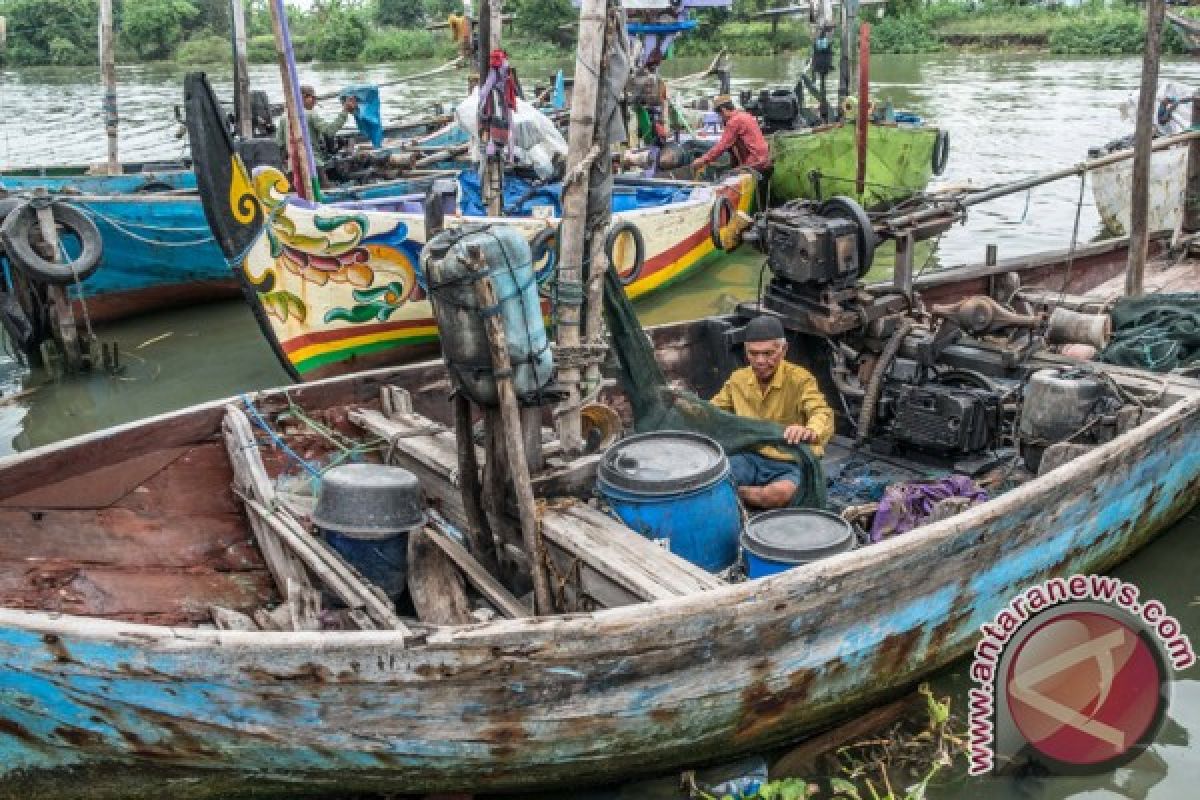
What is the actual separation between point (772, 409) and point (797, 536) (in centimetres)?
107

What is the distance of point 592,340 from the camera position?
4172 mm

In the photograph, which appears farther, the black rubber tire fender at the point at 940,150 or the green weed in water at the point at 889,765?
the black rubber tire fender at the point at 940,150

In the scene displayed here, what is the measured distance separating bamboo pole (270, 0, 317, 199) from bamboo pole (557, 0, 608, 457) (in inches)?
191

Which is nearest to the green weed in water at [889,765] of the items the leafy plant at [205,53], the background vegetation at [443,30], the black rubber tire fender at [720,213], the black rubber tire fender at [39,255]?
the black rubber tire fender at [720,213]

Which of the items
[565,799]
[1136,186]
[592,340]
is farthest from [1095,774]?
[1136,186]

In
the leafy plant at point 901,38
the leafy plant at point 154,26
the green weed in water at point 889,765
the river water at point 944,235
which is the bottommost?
Answer: the green weed in water at point 889,765

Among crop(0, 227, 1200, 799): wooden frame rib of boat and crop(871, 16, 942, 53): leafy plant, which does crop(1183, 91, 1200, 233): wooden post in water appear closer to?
crop(0, 227, 1200, 799): wooden frame rib of boat

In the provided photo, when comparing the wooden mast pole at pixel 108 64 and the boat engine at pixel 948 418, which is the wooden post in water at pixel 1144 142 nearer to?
the boat engine at pixel 948 418

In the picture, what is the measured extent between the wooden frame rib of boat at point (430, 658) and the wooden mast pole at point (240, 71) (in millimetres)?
7677

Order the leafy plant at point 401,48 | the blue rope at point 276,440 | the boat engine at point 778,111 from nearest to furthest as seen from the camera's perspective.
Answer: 1. the blue rope at point 276,440
2. the boat engine at point 778,111
3. the leafy plant at point 401,48

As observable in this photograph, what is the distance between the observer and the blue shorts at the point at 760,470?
14.6 ft

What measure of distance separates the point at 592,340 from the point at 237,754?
1.89m

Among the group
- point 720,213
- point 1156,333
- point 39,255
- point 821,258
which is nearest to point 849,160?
point 720,213

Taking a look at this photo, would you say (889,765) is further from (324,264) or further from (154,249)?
(154,249)
